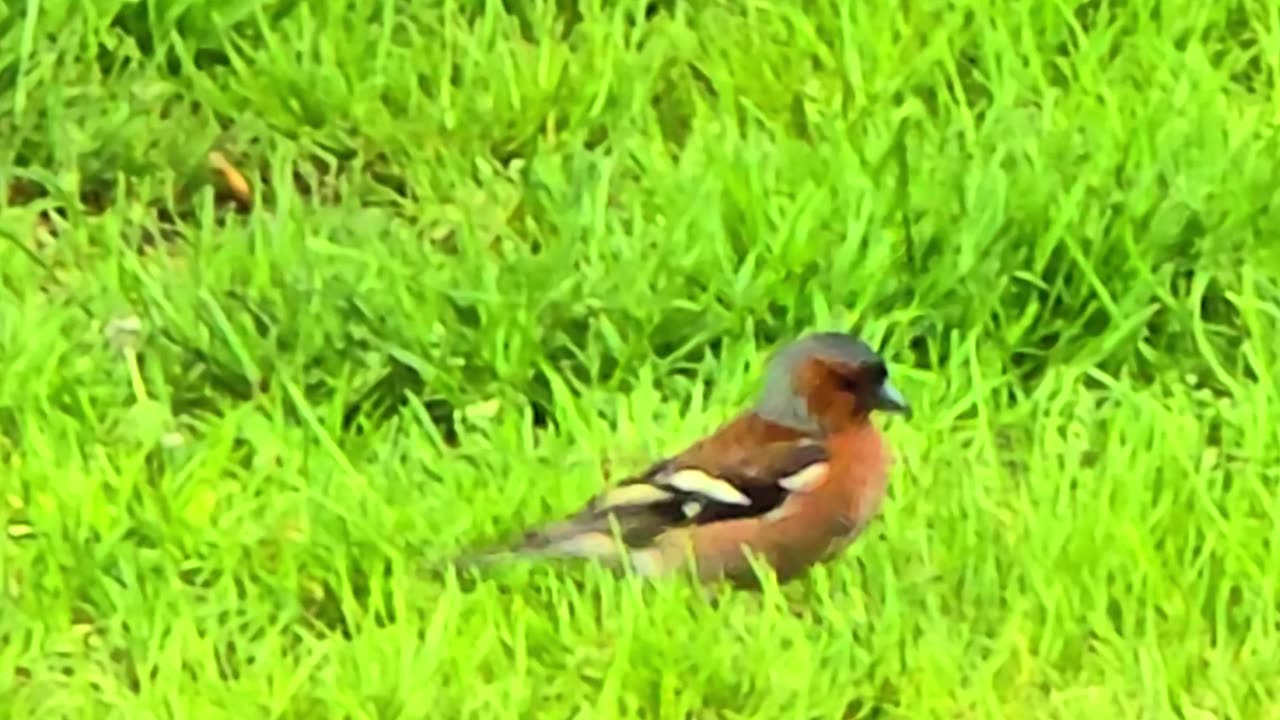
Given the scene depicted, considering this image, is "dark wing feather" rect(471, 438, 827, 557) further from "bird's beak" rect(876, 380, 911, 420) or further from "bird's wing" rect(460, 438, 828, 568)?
"bird's beak" rect(876, 380, 911, 420)

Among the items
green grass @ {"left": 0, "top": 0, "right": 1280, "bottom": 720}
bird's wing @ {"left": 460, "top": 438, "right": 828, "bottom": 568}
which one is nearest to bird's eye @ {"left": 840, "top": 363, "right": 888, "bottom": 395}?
bird's wing @ {"left": 460, "top": 438, "right": 828, "bottom": 568}

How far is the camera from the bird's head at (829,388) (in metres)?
4.90

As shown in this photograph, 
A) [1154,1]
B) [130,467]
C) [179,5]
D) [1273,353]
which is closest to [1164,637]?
[1273,353]

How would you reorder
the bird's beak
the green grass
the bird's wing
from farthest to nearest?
the bird's beak, the bird's wing, the green grass

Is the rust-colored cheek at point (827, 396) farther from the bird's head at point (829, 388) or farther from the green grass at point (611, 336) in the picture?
the green grass at point (611, 336)

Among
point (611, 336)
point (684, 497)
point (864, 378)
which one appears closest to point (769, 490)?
point (684, 497)

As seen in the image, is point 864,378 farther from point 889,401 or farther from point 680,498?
point 680,498

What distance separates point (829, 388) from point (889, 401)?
0.35 feet

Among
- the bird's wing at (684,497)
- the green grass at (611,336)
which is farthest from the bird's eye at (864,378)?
the green grass at (611,336)

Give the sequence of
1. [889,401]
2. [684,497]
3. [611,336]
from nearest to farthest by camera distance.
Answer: [684,497]
[889,401]
[611,336]

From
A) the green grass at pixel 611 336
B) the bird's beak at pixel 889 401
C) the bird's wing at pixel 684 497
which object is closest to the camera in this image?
the green grass at pixel 611 336

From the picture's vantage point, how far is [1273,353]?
5.51 meters

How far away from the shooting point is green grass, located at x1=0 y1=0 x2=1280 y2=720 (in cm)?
457

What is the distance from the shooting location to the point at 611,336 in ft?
18.1
